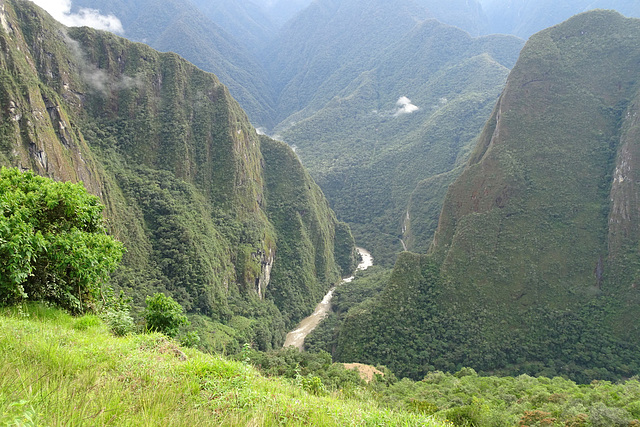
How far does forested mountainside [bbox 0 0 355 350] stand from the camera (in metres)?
47.3

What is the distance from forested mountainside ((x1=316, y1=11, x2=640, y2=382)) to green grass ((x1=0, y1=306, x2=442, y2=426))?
46.2 metres

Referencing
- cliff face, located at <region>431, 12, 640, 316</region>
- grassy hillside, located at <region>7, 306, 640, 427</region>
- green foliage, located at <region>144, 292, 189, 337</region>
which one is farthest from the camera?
cliff face, located at <region>431, 12, 640, 316</region>

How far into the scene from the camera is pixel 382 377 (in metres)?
39.0

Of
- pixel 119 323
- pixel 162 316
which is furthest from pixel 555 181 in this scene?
pixel 119 323

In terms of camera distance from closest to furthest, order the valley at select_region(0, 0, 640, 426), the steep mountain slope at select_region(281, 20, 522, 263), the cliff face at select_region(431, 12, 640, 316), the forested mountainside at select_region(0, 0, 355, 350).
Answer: the valley at select_region(0, 0, 640, 426), the forested mountainside at select_region(0, 0, 355, 350), the cliff face at select_region(431, 12, 640, 316), the steep mountain slope at select_region(281, 20, 522, 263)

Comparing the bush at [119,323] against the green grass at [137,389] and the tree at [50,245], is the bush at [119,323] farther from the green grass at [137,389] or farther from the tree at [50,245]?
the green grass at [137,389]

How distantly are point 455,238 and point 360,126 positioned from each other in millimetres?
138561

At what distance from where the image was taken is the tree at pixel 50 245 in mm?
9031

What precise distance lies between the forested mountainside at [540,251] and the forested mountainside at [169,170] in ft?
66.0

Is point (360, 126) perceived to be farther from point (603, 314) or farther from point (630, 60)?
point (603, 314)

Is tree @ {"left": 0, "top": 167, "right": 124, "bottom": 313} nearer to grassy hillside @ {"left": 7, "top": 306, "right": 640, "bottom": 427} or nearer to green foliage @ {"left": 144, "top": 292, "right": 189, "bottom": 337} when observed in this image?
grassy hillside @ {"left": 7, "top": 306, "right": 640, "bottom": 427}

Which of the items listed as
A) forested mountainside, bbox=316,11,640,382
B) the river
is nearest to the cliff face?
forested mountainside, bbox=316,11,640,382

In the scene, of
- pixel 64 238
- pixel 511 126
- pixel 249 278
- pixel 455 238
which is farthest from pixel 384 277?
pixel 64 238

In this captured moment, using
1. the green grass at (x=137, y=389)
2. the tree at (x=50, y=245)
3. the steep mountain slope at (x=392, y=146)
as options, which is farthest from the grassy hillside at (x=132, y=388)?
the steep mountain slope at (x=392, y=146)
